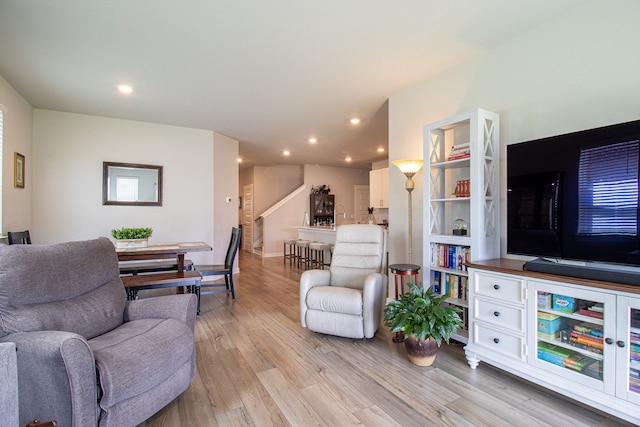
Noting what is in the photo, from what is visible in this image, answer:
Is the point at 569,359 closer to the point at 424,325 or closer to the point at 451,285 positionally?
the point at 424,325

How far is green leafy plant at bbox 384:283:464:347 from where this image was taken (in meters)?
2.33

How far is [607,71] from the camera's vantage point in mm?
2137

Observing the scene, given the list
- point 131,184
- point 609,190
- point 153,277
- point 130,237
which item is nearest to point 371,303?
point 609,190

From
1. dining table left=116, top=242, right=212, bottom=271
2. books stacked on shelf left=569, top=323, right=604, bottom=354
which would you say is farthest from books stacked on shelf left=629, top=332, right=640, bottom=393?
dining table left=116, top=242, right=212, bottom=271

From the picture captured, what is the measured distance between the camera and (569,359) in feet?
6.16

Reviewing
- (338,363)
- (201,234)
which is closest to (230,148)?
(201,234)

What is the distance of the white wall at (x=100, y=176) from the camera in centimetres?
444

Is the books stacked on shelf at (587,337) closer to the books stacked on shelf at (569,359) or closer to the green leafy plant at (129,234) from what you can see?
the books stacked on shelf at (569,359)

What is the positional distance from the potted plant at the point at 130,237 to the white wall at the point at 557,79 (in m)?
3.63

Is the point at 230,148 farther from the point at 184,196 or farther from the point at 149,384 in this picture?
the point at 149,384

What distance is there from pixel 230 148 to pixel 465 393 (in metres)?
5.49

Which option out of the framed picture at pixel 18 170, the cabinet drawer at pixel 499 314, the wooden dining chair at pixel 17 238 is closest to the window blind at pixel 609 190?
the cabinet drawer at pixel 499 314

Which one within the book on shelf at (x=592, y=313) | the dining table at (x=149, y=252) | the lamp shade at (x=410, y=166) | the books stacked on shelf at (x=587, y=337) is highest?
the lamp shade at (x=410, y=166)

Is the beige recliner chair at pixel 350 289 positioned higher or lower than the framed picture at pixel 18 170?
lower
